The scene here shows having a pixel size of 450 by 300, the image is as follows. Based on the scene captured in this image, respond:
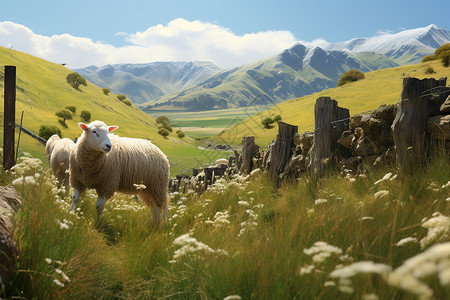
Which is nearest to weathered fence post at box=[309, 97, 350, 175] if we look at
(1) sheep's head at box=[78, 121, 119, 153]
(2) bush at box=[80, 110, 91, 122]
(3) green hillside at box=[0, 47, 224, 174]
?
(1) sheep's head at box=[78, 121, 119, 153]

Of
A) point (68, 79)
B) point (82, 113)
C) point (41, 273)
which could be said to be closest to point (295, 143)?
point (41, 273)

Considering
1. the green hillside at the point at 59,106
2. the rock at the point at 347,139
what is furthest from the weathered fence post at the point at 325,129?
the green hillside at the point at 59,106

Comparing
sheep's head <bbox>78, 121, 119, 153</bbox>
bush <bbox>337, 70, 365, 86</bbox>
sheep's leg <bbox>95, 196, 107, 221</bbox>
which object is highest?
bush <bbox>337, 70, 365, 86</bbox>

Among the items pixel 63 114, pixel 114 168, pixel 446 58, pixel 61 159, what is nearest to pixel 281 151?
pixel 114 168

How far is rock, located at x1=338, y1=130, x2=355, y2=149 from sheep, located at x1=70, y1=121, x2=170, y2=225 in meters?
3.31

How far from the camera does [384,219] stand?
8.50ft

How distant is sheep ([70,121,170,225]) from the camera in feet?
17.5

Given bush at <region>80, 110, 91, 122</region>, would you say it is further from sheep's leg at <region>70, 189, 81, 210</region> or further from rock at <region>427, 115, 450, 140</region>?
rock at <region>427, 115, 450, 140</region>

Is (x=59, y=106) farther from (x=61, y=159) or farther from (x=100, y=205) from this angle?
(x=100, y=205)

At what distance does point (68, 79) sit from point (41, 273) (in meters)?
57.1

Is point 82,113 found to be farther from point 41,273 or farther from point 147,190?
point 41,273

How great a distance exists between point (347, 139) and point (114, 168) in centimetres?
411

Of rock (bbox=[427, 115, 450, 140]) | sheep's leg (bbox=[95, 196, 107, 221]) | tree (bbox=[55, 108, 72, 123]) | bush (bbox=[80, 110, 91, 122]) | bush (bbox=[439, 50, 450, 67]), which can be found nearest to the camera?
rock (bbox=[427, 115, 450, 140])

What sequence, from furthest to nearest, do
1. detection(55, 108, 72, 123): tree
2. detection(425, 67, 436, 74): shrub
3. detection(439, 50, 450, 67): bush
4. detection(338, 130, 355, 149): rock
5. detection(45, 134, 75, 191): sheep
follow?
detection(439, 50, 450, 67): bush, detection(425, 67, 436, 74): shrub, detection(55, 108, 72, 123): tree, detection(45, 134, 75, 191): sheep, detection(338, 130, 355, 149): rock
